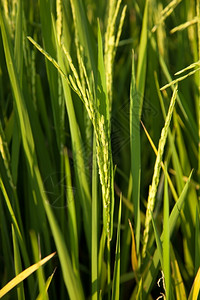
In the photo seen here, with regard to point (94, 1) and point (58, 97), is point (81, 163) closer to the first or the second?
point (58, 97)

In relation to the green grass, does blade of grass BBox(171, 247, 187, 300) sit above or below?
below

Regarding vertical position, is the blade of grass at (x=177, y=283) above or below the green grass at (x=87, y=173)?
below

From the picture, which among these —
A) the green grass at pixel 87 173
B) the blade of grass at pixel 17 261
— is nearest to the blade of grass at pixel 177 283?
the green grass at pixel 87 173

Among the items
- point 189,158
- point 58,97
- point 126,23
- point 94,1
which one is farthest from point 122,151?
point 126,23

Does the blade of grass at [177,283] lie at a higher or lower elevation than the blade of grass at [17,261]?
lower

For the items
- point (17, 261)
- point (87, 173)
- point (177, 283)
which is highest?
point (87, 173)

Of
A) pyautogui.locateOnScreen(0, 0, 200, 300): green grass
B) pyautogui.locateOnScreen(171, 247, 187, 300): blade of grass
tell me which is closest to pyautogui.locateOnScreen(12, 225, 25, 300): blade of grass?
pyautogui.locateOnScreen(0, 0, 200, 300): green grass

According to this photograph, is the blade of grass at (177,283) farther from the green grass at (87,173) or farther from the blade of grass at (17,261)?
the blade of grass at (17,261)

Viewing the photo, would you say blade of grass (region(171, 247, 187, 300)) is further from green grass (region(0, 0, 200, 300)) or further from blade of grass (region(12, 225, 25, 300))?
blade of grass (region(12, 225, 25, 300))
